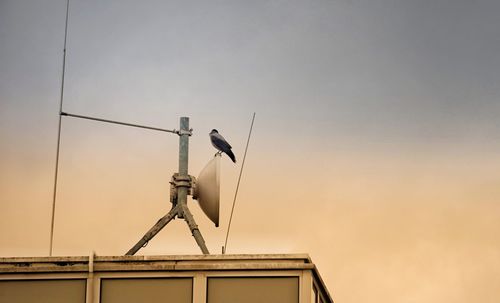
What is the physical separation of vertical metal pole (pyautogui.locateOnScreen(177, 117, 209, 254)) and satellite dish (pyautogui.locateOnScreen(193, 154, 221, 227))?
0.34 meters

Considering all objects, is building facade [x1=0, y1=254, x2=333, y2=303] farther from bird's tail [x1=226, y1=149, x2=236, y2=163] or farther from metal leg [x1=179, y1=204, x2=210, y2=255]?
bird's tail [x1=226, y1=149, x2=236, y2=163]

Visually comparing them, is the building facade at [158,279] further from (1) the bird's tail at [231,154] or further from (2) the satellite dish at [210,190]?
(1) the bird's tail at [231,154]

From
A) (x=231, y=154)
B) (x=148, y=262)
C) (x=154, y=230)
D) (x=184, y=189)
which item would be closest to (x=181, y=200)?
(x=184, y=189)

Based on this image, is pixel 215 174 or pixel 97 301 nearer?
pixel 97 301

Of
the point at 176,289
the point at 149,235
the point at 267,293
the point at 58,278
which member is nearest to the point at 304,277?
the point at 267,293

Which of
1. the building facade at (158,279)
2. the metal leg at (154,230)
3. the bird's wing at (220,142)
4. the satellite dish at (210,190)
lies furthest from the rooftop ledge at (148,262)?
the bird's wing at (220,142)

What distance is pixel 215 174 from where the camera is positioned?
33969mm

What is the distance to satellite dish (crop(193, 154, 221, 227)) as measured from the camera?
33875 millimetres

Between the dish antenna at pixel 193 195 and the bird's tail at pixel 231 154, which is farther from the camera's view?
the bird's tail at pixel 231 154

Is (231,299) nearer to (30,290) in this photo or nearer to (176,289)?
(176,289)

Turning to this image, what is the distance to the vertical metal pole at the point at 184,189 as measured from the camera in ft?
110

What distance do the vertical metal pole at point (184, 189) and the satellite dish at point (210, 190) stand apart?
335 mm

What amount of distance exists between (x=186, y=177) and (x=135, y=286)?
7.67 metres

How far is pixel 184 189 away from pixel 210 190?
0.81 m
